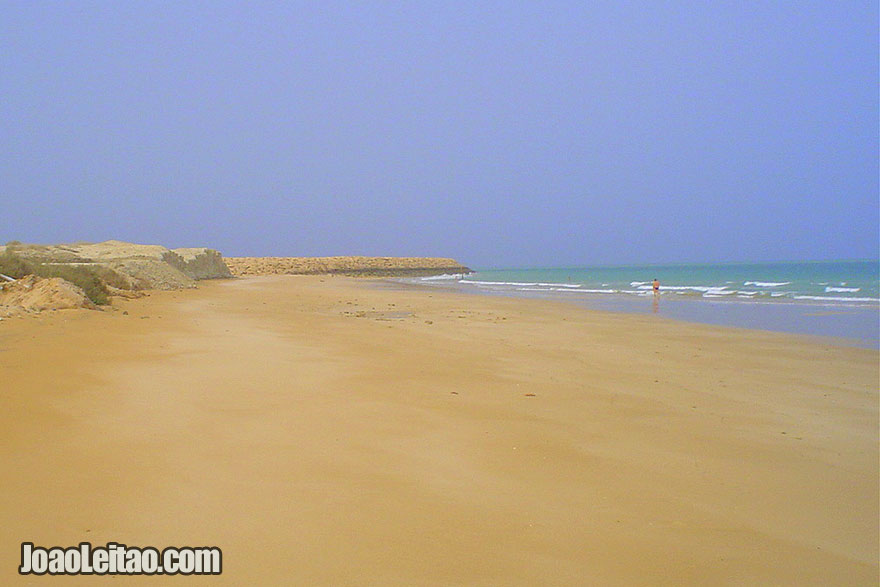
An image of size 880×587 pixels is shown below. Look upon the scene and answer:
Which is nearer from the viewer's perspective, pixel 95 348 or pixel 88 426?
pixel 88 426

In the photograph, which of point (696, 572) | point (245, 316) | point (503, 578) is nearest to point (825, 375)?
point (696, 572)

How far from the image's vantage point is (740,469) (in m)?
4.38

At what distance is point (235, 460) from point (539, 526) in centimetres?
196

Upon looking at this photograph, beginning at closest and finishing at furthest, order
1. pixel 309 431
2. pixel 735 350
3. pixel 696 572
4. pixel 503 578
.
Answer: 1. pixel 503 578
2. pixel 696 572
3. pixel 309 431
4. pixel 735 350

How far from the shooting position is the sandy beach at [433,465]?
9.49ft

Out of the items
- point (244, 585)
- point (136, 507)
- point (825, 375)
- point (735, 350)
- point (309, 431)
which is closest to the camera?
point (244, 585)

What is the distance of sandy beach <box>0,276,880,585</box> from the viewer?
289 cm

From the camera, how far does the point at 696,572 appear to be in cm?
290

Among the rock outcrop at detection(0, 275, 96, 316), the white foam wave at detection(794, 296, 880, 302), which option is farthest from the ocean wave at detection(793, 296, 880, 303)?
the rock outcrop at detection(0, 275, 96, 316)

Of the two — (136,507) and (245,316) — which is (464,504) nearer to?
(136,507)

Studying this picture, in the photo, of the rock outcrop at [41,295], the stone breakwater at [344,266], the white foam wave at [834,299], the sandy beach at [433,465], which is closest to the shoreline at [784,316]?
the white foam wave at [834,299]

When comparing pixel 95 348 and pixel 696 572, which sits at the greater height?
pixel 95 348

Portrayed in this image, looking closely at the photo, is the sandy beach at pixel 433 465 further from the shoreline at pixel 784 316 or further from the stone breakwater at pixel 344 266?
the stone breakwater at pixel 344 266

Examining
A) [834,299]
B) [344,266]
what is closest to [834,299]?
[834,299]
